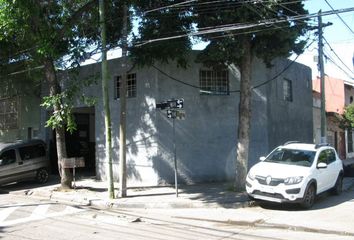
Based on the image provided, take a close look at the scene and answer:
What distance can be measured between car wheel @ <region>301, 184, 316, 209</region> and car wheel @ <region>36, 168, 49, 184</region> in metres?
11.7

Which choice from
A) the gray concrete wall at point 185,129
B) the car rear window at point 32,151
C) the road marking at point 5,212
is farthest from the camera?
the car rear window at point 32,151

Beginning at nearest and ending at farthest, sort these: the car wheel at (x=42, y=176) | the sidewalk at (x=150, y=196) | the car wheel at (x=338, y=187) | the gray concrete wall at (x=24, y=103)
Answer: the sidewalk at (x=150, y=196)
the car wheel at (x=338, y=187)
the car wheel at (x=42, y=176)
the gray concrete wall at (x=24, y=103)

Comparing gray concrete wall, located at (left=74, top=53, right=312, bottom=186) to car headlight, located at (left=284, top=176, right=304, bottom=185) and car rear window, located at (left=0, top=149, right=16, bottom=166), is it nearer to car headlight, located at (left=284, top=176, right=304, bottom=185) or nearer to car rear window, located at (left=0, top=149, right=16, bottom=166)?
car rear window, located at (left=0, top=149, right=16, bottom=166)

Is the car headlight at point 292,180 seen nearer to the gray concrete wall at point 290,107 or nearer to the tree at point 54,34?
the tree at point 54,34

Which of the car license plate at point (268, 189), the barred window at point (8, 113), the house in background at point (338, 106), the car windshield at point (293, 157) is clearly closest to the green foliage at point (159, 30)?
the car windshield at point (293, 157)

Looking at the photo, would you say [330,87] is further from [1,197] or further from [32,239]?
[32,239]

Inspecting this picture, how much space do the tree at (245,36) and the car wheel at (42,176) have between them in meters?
8.79

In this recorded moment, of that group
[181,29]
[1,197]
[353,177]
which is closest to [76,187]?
[1,197]

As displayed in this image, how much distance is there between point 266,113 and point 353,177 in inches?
199

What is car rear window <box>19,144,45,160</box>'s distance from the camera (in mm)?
20266

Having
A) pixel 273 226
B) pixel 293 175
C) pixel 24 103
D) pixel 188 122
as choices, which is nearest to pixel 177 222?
pixel 273 226

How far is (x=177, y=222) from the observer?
12.1m

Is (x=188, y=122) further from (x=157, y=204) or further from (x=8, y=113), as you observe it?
(x=8, y=113)

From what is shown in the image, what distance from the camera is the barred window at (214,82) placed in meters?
19.8
